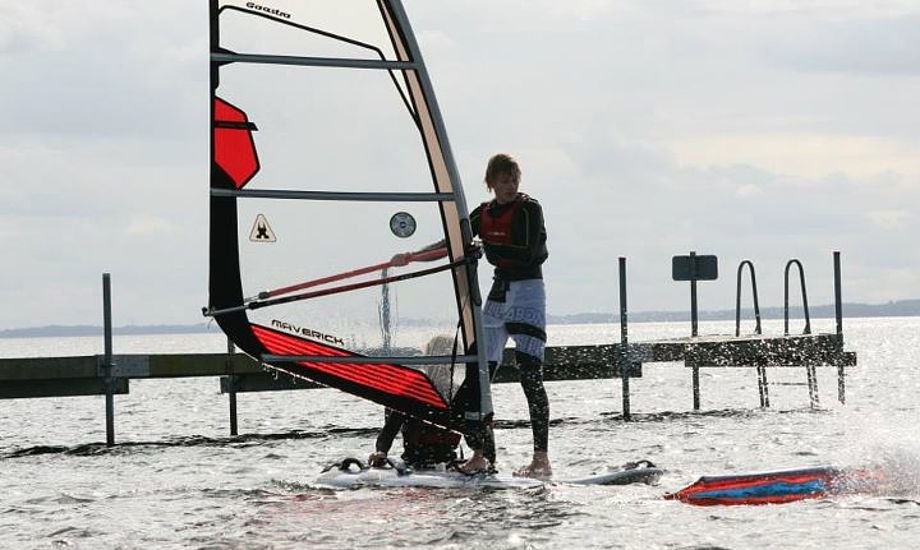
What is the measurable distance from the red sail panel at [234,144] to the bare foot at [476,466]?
1.92 metres

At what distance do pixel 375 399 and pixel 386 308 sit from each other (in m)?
0.52

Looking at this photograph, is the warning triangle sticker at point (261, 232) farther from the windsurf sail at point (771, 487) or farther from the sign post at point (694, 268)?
the sign post at point (694, 268)

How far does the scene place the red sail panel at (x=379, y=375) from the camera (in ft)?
25.5

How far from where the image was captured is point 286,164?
7500 millimetres

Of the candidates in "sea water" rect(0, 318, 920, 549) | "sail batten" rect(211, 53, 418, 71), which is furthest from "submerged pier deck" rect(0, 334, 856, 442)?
"sail batten" rect(211, 53, 418, 71)

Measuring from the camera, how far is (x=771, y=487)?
24.7 feet

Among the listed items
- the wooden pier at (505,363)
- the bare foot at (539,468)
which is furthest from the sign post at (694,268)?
the bare foot at (539,468)

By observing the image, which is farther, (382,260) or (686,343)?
(686,343)

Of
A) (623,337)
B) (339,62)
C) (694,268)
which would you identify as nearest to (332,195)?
(339,62)

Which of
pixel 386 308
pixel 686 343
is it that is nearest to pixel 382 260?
pixel 386 308

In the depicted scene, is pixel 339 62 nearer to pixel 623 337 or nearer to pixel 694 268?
pixel 623 337

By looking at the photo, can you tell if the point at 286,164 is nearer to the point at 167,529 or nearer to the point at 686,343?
the point at 167,529

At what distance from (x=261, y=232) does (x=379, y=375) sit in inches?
40.6

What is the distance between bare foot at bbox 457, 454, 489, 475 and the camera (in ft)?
26.1
